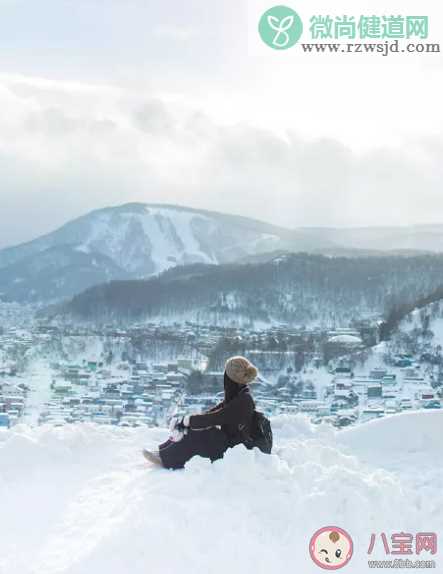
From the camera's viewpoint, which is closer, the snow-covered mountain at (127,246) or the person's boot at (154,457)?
the person's boot at (154,457)

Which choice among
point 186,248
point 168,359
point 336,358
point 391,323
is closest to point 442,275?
point 391,323

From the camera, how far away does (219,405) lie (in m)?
5.11

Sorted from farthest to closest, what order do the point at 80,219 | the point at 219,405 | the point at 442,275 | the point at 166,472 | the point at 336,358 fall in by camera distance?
1. the point at 80,219
2. the point at 442,275
3. the point at 336,358
4. the point at 219,405
5. the point at 166,472

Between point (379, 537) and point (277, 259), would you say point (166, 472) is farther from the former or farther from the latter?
point (277, 259)

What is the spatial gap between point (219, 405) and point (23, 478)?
155 centimetres

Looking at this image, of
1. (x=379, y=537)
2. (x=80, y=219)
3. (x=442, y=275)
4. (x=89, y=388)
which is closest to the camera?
(x=379, y=537)

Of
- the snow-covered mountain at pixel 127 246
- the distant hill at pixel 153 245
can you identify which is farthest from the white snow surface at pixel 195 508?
the snow-covered mountain at pixel 127 246

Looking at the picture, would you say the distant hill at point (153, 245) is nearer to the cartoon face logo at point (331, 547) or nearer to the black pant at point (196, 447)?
the black pant at point (196, 447)

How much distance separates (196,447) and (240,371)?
0.59 meters

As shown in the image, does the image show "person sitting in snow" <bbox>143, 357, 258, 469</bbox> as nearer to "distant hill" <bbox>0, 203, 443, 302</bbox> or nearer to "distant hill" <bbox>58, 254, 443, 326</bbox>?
"distant hill" <bbox>58, 254, 443, 326</bbox>

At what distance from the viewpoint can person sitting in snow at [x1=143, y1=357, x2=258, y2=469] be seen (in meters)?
4.78

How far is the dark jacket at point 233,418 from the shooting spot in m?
4.80

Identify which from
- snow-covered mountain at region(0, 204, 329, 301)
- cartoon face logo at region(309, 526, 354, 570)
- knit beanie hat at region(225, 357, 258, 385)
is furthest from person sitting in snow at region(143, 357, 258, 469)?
snow-covered mountain at region(0, 204, 329, 301)

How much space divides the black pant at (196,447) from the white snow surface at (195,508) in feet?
0.41
